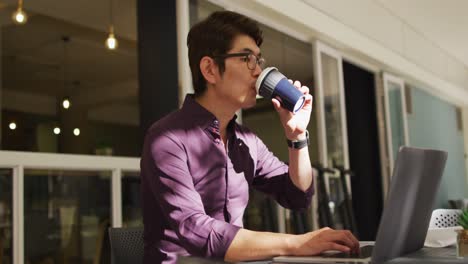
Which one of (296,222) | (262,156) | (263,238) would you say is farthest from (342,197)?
(263,238)

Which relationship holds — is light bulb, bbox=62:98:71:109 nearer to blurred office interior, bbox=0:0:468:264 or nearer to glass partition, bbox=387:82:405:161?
blurred office interior, bbox=0:0:468:264

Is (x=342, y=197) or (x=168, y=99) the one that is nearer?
A: (x=168, y=99)

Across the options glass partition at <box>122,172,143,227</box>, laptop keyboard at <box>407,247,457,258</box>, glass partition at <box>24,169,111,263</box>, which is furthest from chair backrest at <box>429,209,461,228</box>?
glass partition at <box>122,172,143,227</box>

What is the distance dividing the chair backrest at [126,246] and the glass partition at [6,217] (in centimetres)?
146

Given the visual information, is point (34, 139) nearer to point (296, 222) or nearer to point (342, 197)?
point (296, 222)

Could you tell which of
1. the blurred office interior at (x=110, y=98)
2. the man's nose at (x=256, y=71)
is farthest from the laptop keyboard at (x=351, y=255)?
the blurred office interior at (x=110, y=98)

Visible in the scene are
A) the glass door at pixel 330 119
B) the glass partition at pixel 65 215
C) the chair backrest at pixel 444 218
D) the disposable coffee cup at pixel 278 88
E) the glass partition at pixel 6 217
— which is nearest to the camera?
the disposable coffee cup at pixel 278 88

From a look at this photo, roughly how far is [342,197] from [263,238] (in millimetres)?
4545

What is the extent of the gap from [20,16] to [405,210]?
8.61 ft

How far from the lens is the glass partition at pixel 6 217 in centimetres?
257

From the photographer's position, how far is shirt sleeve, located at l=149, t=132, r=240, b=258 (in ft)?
3.47

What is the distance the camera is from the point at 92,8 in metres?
3.44

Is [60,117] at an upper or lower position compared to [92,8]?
lower

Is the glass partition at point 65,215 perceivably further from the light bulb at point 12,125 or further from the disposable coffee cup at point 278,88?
the disposable coffee cup at point 278,88
